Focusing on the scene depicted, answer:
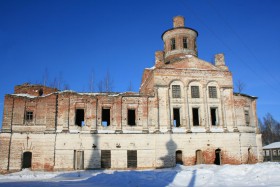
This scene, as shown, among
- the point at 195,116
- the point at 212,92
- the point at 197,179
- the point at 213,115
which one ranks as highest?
the point at 212,92

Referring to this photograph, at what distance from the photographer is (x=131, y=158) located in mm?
23203

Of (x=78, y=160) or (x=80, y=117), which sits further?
(x=80, y=117)

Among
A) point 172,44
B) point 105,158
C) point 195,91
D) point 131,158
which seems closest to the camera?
point 105,158

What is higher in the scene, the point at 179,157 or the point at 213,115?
the point at 213,115

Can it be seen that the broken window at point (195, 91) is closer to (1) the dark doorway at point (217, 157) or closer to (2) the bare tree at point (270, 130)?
(1) the dark doorway at point (217, 157)

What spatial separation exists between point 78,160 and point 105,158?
2120 mm

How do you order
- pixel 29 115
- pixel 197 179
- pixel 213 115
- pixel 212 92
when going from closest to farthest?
pixel 197 179 < pixel 29 115 < pixel 212 92 < pixel 213 115

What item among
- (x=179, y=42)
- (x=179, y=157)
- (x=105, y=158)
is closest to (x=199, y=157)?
(x=179, y=157)

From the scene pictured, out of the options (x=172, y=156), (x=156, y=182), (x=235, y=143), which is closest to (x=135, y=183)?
(x=156, y=182)

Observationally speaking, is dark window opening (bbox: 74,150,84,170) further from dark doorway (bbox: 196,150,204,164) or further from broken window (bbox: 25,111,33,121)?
dark doorway (bbox: 196,150,204,164)

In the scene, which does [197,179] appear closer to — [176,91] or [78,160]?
[78,160]

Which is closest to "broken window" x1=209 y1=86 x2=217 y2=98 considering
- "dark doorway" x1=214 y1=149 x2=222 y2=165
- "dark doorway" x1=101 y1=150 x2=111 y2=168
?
"dark doorway" x1=214 y1=149 x2=222 y2=165

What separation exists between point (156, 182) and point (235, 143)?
13.9 m

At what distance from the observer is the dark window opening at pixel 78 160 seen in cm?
2228
